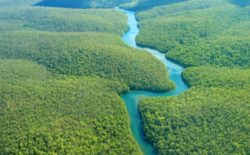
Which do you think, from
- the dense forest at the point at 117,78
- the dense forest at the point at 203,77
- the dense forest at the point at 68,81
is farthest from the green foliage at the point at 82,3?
the dense forest at the point at 203,77

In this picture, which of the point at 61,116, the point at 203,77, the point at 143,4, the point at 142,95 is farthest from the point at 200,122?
the point at 143,4

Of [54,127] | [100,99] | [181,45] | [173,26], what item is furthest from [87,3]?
[54,127]

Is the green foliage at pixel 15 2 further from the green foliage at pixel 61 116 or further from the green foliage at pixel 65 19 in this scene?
the green foliage at pixel 61 116

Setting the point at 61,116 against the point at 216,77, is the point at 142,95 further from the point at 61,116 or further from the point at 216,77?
the point at 61,116

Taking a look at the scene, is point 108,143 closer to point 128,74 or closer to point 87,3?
point 128,74

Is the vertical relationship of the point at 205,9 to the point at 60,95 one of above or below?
above

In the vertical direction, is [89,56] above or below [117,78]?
above

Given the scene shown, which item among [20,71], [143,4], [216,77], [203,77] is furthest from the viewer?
[143,4]
